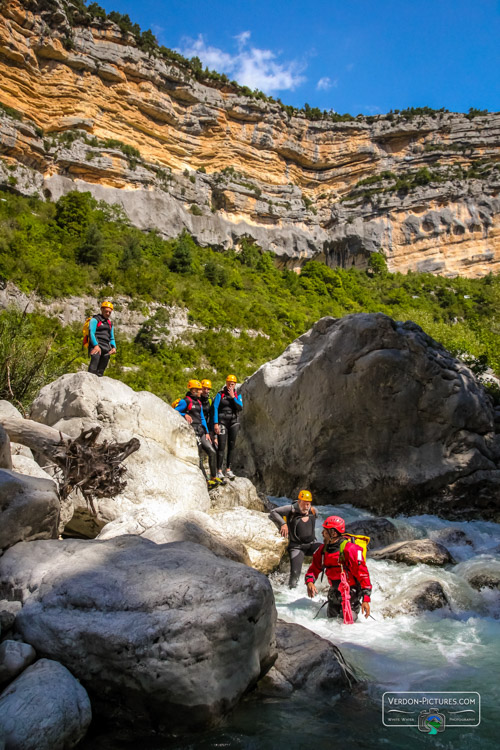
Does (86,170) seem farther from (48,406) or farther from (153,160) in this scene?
(48,406)

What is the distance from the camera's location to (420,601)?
6133 millimetres

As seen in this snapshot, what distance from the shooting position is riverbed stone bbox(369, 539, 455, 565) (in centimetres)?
763

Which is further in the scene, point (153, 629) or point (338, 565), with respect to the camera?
point (338, 565)

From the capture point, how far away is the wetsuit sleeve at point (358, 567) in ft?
16.9

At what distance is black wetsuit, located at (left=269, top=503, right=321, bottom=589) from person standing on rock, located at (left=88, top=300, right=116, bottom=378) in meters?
3.96

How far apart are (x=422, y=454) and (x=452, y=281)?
37.6m

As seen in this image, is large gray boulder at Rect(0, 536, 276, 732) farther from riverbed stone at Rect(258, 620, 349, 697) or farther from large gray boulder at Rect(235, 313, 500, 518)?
large gray boulder at Rect(235, 313, 500, 518)

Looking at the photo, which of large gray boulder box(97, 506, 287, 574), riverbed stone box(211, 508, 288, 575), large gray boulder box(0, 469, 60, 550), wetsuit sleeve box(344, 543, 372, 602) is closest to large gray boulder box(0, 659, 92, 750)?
large gray boulder box(0, 469, 60, 550)

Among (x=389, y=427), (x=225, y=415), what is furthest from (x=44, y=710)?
(x=389, y=427)

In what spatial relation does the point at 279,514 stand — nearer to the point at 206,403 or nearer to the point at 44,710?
the point at 206,403

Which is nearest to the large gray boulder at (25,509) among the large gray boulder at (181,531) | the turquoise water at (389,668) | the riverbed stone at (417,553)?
the large gray boulder at (181,531)

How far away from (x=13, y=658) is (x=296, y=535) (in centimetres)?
471

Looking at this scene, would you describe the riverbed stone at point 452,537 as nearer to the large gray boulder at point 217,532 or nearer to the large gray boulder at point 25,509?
the large gray boulder at point 217,532

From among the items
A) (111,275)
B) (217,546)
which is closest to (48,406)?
(217,546)
